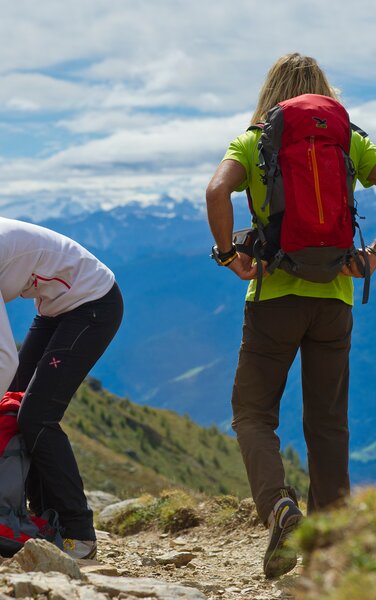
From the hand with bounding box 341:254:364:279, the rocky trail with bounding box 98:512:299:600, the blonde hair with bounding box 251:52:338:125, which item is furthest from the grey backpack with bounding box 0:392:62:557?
the blonde hair with bounding box 251:52:338:125

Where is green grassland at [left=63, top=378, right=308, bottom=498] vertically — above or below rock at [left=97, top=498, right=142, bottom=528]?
below

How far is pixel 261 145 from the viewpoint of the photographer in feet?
17.7

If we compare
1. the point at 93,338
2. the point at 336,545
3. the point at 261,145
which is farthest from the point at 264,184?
the point at 336,545

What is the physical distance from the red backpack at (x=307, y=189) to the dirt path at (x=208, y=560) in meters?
1.90

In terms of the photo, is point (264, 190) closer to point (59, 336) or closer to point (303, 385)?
point (303, 385)

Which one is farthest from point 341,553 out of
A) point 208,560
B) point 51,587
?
point 208,560

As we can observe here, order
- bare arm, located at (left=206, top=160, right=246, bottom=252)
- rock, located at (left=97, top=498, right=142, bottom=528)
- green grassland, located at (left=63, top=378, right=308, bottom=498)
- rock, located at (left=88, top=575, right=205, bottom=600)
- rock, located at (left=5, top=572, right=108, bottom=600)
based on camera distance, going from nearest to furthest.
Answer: rock, located at (left=5, top=572, right=108, bottom=600)
rock, located at (left=88, top=575, right=205, bottom=600)
bare arm, located at (left=206, top=160, right=246, bottom=252)
rock, located at (left=97, top=498, right=142, bottom=528)
green grassland, located at (left=63, top=378, right=308, bottom=498)

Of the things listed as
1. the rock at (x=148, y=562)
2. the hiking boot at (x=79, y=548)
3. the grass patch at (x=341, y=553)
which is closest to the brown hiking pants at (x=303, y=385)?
the hiking boot at (x=79, y=548)

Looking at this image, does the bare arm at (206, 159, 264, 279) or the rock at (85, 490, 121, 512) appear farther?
the rock at (85, 490, 121, 512)

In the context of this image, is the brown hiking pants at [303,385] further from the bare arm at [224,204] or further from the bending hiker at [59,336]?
the bending hiker at [59,336]

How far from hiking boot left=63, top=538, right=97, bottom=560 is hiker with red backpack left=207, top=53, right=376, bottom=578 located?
3.96 ft

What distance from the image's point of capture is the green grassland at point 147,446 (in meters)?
59.0

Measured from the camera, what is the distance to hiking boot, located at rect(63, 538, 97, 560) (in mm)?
5906

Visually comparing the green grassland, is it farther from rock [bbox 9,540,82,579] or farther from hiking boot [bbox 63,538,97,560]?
rock [bbox 9,540,82,579]
